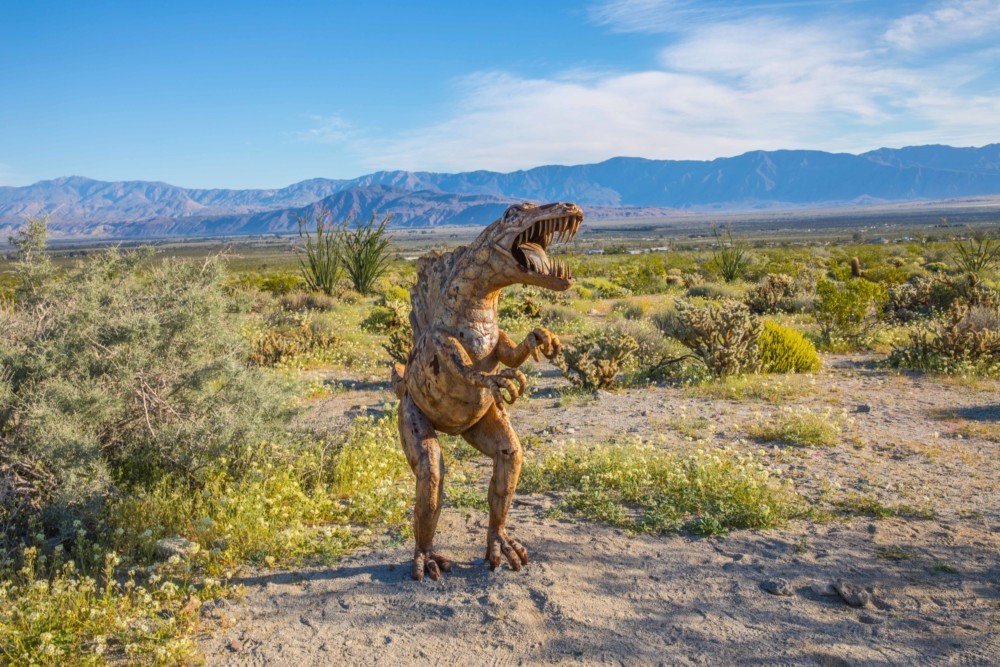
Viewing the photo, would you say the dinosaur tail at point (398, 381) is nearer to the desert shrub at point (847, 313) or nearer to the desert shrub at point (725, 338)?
the desert shrub at point (725, 338)

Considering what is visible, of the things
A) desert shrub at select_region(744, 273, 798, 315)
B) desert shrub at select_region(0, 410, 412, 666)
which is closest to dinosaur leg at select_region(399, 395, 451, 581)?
desert shrub at select_region(0, 410, 412, 666)

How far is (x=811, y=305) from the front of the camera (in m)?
16.6

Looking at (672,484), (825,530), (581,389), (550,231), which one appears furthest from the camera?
(581,389)

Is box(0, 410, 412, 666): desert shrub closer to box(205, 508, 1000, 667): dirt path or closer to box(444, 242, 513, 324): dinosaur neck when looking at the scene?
box(205, 508, 1000, 667): dirt path

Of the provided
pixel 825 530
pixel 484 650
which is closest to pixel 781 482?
pixel 825 530

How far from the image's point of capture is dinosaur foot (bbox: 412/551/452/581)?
428 cm

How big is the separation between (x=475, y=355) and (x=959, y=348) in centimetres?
977

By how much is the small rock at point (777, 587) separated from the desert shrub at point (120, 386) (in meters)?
4.21

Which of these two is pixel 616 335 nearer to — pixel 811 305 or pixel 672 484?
pixel 672 484

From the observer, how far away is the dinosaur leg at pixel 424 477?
409 cm

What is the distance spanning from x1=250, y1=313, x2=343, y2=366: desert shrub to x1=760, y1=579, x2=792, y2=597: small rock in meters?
9.12

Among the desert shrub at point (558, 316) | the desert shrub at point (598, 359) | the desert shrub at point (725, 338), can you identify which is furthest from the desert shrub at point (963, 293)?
the desert shrub at point (558, 316)

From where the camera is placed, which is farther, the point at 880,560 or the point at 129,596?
the point at 880,560

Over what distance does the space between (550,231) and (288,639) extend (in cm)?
271
